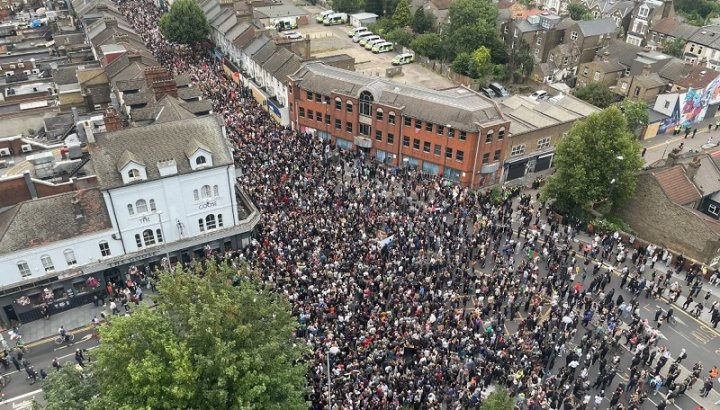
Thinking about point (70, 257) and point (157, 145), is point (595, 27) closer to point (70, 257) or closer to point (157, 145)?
point (157, 145)

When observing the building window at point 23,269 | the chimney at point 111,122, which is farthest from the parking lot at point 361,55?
the building window at point 23,269

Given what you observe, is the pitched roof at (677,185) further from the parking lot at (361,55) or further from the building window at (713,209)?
the parking lot at (361,55)

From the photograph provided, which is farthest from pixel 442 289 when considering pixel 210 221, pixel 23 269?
pixel 23 269

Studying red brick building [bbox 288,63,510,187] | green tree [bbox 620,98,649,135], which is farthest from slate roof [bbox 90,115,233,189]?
green tree [bbox 620,98,649,135]

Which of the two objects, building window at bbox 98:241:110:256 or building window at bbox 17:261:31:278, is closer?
building window at bbox 17:261:31:278

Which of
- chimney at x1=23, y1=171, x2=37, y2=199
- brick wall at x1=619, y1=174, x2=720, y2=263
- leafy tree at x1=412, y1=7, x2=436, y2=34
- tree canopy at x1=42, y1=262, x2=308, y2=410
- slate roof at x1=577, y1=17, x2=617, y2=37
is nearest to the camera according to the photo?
tree canopy at x1=42, y1=262, x2=308, y2=410

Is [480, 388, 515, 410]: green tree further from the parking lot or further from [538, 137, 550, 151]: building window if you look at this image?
the parking lot
